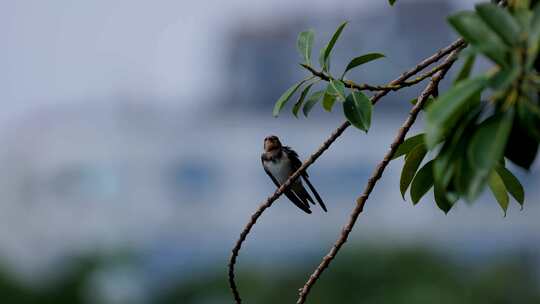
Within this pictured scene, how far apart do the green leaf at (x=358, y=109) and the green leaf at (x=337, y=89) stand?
24 millimetres

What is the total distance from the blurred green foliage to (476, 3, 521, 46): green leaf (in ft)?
174

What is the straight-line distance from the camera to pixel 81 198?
86.3 m

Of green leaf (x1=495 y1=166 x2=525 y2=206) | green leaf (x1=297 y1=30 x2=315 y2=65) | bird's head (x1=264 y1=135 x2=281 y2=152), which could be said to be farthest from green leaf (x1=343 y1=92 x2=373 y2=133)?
bird's head (x1=264 y1=135 x2=281 y2=152)

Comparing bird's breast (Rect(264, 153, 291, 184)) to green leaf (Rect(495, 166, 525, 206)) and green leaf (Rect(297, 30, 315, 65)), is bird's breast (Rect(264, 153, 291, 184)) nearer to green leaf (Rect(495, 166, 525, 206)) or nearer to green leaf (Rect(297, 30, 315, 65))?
green leaf (Rect(297, 30, 315, 65))

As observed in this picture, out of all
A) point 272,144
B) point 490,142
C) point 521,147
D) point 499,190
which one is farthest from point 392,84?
point 272,144

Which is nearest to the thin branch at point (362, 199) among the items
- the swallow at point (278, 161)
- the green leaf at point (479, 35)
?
the green leaf at point (479, 35)

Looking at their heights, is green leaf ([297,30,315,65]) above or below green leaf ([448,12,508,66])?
above

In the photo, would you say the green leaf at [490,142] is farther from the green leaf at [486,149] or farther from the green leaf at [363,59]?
the green leaf at [363,59]

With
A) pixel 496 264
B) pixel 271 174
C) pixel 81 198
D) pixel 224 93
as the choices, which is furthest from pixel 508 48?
pixel 224 93

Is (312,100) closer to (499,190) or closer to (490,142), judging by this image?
(499,190)

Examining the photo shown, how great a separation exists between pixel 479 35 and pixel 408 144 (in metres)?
0.75

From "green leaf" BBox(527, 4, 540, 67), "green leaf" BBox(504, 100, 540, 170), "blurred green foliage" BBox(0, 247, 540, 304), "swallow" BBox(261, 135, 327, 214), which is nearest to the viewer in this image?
"green leaf" BBox(527, 4, 540, 67)

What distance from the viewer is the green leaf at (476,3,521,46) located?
2.24m

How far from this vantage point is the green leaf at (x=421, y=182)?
117 inches
